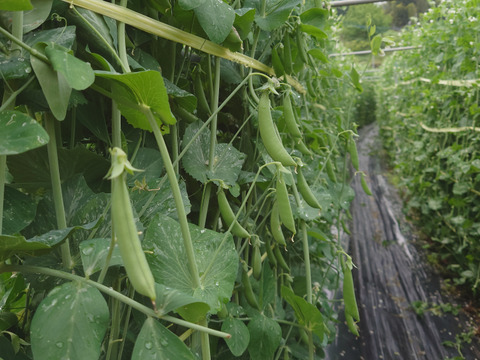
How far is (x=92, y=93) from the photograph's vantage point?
26.0 inches

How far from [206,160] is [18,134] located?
0.45 metres

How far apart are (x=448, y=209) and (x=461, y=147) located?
64 cm

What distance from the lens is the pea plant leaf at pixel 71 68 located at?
0.40 metres

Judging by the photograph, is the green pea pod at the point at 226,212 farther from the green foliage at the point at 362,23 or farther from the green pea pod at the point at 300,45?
the green foliage at the point at 362,23

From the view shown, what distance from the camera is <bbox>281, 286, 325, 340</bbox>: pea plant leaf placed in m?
0.88

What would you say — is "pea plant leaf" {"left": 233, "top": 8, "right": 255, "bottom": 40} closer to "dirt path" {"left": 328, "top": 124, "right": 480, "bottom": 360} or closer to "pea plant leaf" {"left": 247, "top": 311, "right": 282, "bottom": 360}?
"pea plant leaf" {"left": 247, "top": 311, "right": 282, "bottom": 360}

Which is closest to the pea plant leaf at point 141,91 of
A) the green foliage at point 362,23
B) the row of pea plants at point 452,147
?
the row of pea plants at point 452,147

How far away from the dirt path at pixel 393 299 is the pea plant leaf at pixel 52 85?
2.12 meters

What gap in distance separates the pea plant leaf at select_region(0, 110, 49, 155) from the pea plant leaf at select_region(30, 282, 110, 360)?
16 centimetres

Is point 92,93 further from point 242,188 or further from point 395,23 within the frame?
point 395,23

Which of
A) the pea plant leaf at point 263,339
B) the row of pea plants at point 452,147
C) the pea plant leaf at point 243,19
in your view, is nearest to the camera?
the pea plant leaf at point 243,19

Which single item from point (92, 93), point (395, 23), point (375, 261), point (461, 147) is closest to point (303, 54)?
point (92, 93)

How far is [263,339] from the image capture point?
0.88 meters

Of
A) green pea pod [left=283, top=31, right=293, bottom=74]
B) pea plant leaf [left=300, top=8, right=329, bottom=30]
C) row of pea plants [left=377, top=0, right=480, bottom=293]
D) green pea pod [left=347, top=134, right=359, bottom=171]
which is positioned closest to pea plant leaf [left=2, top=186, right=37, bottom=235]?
green pea pod [left=283, top=31, right=293, bottom=74]
